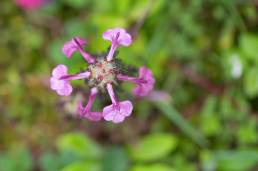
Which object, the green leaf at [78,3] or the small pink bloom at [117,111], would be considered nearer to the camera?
the small pink bloom at [117,111]

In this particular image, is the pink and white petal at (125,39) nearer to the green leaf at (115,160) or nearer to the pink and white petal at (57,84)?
the pink and white petal at (57,84)

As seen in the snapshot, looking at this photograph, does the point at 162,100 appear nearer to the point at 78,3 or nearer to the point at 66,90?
the point at 78,3

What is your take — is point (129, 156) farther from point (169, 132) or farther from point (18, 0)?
point (18, 0)

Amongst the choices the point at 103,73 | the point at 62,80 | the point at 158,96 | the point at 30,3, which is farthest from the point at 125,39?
the point at 30,3

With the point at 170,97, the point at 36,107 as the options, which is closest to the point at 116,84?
the point at 170,97

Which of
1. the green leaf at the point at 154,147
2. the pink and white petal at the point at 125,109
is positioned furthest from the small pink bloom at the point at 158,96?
the pink and white petal at the point at 125,109

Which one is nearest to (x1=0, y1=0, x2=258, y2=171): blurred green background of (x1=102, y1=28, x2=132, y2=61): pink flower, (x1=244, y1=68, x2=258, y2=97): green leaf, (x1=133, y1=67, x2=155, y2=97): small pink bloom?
A: (x1=244, y1=68, x2=258, y2=97): green leaf

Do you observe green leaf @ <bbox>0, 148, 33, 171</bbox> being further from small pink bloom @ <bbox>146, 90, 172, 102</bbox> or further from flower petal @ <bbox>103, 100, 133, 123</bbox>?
flower petal @ <bbox>103, 100, 133, 123</bbox>
